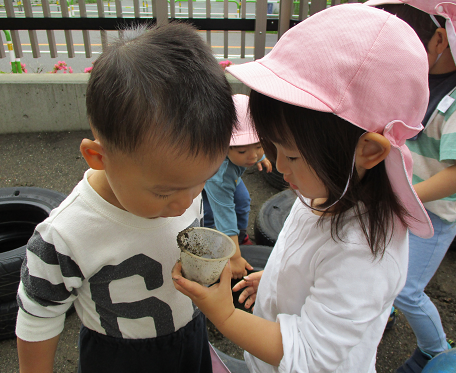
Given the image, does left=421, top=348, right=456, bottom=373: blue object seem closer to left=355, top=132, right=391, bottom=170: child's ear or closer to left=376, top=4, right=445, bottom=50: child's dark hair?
left=355, top=132, right=391, bottom=170: child's ear

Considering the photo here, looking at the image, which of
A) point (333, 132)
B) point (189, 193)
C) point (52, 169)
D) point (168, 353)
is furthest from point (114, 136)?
point (52, 169)

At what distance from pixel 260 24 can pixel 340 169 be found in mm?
4621

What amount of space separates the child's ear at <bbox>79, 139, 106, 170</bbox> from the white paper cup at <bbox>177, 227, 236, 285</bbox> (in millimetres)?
340

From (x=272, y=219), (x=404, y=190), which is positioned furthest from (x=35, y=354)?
(x=272, y=219)

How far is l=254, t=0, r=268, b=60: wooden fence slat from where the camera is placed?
4836mm

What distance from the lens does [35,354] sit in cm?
105

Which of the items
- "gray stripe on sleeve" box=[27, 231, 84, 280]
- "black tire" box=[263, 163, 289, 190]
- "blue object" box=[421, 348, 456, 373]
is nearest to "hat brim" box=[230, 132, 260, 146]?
"gray stripe on sleeve" box=[27, 231, 84, 280]

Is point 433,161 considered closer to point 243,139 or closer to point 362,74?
point 243,139

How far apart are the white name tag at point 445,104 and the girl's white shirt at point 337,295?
0.87 meters

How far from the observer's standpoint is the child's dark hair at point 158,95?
0.78 m

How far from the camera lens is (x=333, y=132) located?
88 cm

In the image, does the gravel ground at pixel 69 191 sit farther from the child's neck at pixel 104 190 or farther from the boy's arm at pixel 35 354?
the child's neck at pixel 104 190

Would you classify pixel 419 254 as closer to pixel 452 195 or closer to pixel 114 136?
pixel 452 195

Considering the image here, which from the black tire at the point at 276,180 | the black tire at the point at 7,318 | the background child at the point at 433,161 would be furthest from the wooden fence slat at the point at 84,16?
the background child at the point at 433,161
